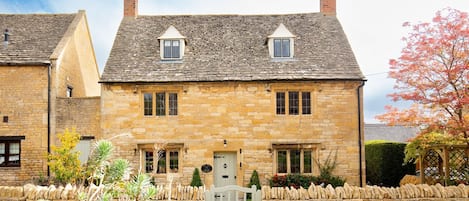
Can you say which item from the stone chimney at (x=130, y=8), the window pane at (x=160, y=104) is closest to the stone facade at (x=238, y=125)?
the window pane at (x=160, y=104)

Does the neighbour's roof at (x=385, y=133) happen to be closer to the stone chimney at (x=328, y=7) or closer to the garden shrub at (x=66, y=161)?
the stone chimney at (x=328, y=7)

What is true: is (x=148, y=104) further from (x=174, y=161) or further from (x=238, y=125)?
(x=238, y=125)

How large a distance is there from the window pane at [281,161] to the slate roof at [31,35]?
11.5m

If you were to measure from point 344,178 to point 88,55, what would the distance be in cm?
1589

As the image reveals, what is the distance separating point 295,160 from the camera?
72.6 feet

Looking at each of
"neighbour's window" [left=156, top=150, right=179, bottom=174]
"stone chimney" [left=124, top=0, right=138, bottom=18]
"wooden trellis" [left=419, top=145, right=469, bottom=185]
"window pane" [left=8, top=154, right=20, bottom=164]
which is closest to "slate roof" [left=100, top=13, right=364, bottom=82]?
"stone chimney" [left=124, top=0, right=138, bottom=18]

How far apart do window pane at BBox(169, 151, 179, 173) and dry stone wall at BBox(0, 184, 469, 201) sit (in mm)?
8255

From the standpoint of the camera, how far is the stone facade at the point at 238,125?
21.8 m

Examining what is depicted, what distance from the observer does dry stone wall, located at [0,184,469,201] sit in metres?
13.5

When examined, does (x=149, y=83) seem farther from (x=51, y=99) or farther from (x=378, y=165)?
(x=378, y=165)

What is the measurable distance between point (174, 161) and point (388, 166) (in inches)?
442

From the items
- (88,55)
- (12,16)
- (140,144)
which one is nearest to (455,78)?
(140,144)

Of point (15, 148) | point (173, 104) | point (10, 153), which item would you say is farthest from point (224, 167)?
point (10, 153)

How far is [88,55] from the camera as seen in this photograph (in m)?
28.0
